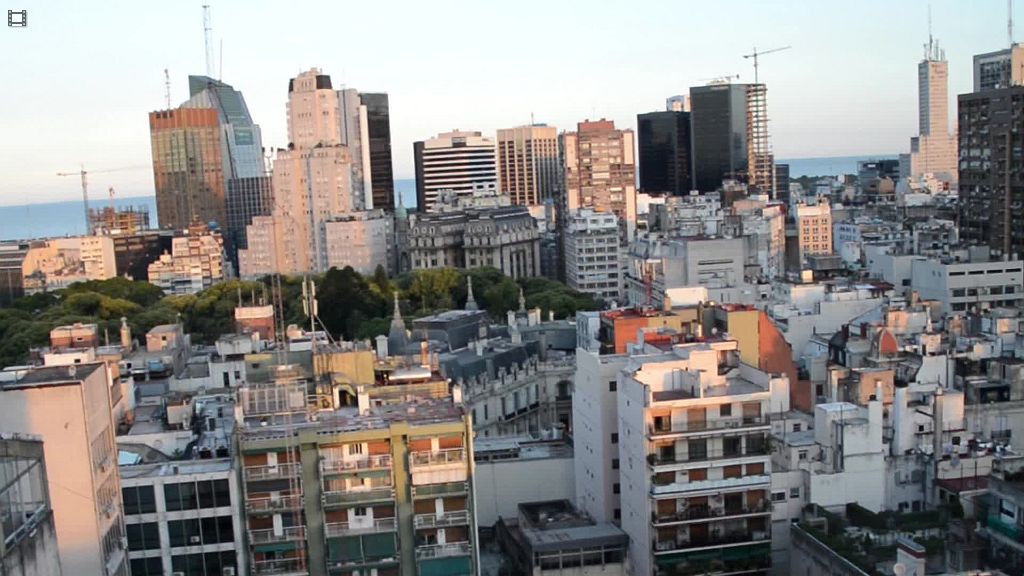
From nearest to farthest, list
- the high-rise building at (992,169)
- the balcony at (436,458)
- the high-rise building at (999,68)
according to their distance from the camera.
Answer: the balcony at (436,458) → the high-rise building at (992,169) → the high-rise building at (999,68)

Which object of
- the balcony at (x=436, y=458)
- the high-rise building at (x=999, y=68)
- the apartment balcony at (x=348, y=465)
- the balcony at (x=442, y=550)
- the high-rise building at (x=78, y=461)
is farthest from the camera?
the high-rise building at (x=999, y=68)

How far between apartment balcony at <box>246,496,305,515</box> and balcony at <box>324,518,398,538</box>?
0.72 metres

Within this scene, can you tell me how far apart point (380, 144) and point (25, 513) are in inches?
5627

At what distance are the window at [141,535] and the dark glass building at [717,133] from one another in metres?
150

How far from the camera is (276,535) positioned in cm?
2242

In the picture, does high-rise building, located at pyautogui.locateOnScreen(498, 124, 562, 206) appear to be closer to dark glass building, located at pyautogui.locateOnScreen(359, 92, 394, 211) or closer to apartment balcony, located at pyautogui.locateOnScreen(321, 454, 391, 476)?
dark glass building, located at pyautogui.locateOnScreen(359, 92, 394, 211)

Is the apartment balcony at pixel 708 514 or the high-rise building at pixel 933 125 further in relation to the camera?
the high-rise building at pixel 933 125

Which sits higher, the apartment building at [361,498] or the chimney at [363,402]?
the chimney at [363,402]

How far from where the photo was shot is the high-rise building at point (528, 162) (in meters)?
150

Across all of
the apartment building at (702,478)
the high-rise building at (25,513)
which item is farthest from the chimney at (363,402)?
the high-rise building at (25,513)

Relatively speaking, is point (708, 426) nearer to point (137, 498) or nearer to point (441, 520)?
point (441, 520)

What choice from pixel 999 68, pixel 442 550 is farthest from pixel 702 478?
pixel 999 68

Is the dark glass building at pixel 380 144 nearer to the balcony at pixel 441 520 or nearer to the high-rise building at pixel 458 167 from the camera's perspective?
the high-rise building at pixel 458 167

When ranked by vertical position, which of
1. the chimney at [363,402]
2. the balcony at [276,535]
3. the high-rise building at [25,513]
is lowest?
the balcony at [276,535]
